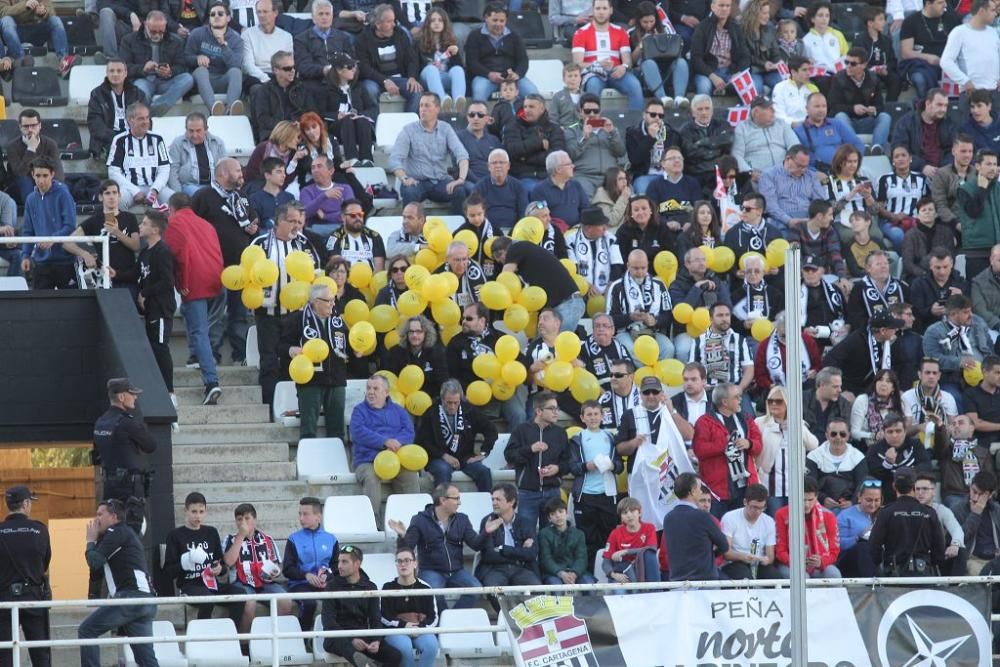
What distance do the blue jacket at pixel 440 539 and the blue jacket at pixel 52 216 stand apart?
415 cm

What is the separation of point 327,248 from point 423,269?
116 cm

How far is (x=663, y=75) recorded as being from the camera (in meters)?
22.7

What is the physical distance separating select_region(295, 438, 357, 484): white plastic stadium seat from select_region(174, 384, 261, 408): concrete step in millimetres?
901

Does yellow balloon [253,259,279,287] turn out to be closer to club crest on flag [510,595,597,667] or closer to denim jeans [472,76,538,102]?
denim jeans [472,76,538,102]

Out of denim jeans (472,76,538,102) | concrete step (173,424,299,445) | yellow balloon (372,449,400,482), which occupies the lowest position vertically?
yellow balloon (372,449,400,482)

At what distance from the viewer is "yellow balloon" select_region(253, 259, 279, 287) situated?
59.1 ft

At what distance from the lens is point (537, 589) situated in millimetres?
14250

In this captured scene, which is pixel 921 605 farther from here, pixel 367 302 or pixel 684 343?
pixel 367 302

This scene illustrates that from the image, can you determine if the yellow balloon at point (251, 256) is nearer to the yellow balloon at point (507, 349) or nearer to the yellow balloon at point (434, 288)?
the yellow balloon at point (434, 288)

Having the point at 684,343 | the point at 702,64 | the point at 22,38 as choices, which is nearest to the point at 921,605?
the point at 684,343

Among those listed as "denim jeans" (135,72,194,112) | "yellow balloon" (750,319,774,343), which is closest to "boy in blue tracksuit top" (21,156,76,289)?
"denim jeans" (135,72,194,112)

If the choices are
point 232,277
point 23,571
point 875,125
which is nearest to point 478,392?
point 232,277

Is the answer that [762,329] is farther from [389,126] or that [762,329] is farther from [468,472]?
[389,126]

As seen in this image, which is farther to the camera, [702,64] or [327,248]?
[702,64]
